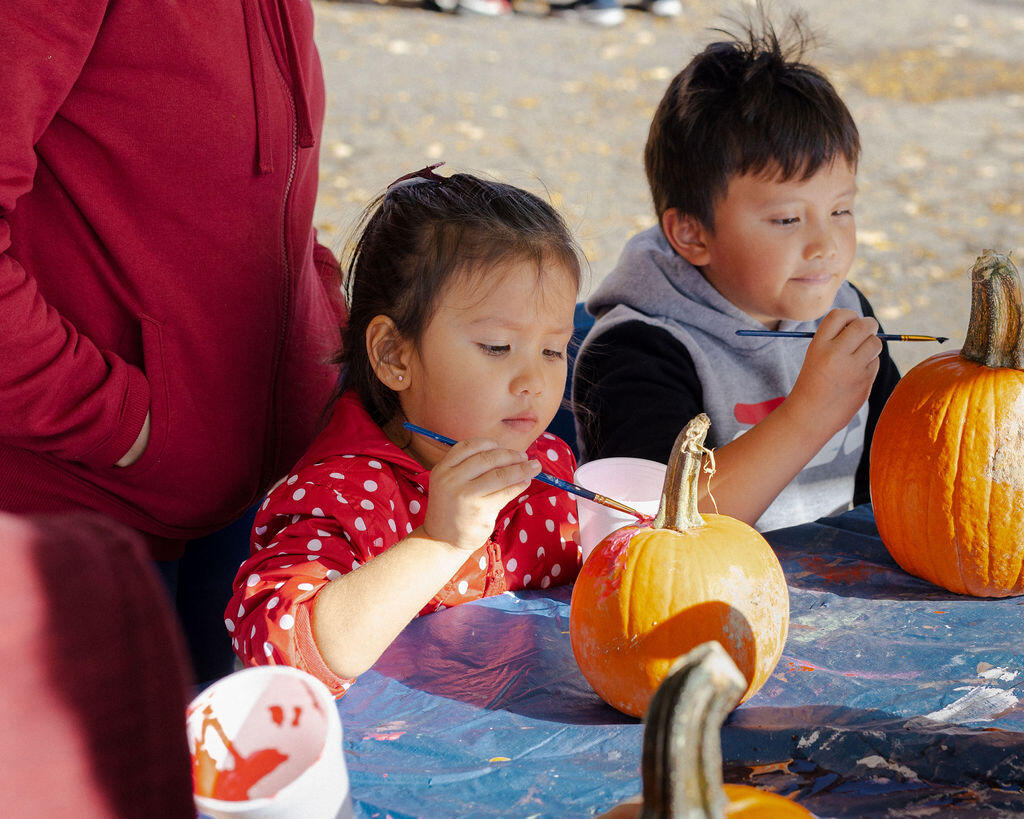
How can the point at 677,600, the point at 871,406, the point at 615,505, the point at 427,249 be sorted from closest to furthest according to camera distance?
1. the point at 677,600
2. the point at 615,505
3. the point at 427,249
4. the point at 871,406

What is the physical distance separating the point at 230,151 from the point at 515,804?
40.1 inches

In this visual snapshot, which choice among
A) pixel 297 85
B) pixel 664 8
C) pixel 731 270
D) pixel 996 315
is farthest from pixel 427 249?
pixel 664 8

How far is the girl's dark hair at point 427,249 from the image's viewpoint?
1.60m

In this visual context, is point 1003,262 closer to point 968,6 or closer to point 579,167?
point 579,167

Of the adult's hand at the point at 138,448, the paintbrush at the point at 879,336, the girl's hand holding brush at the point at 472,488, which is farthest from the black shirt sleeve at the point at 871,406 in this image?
the adult's hand at the point at 138,448

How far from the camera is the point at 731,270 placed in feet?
6.73

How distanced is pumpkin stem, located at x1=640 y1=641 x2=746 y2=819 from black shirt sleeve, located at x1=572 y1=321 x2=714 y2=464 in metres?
1.15

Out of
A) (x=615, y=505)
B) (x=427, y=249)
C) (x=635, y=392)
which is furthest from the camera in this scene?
(x=635, y=392)

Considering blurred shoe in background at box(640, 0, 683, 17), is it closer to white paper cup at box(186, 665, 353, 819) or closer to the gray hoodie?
the gray hoodie

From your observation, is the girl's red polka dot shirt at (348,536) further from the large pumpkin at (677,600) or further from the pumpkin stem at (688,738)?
the pumpkin stem at (688,738)

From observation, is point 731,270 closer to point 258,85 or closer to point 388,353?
point 388,353

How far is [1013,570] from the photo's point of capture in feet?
4.89

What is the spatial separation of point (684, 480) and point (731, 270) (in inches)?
35.4

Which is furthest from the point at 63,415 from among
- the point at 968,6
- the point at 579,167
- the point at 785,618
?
the point at 968,6
